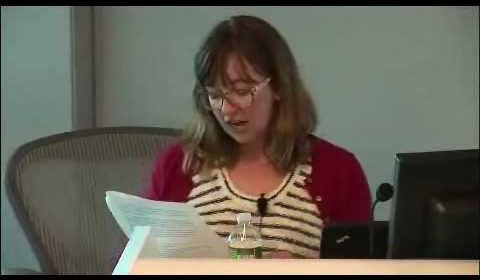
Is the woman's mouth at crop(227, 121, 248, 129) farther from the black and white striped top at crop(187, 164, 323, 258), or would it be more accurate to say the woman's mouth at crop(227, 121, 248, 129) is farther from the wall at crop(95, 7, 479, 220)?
the wall at crop(95, 7, 479, 220)

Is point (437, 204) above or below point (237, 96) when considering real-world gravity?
below

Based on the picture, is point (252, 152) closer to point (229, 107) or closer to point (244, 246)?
point (229, 107)

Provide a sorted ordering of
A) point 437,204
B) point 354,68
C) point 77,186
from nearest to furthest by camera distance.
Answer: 1. point 437,204
2. point 77,186
3. point 354,68

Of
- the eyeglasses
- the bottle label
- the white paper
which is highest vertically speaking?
the eyeglasses

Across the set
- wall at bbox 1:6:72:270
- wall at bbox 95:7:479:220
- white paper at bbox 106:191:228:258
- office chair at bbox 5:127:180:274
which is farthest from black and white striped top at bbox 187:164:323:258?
wall at bbox 1:6:72:270

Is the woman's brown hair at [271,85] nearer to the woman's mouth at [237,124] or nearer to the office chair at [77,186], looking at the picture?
the woman's mouth at [237,124]

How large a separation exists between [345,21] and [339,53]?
98 millimetres

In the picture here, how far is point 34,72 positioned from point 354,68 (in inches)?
39.2

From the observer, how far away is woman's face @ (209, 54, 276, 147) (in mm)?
1629

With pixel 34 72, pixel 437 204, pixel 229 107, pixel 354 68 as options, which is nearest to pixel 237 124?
pixel 229 107

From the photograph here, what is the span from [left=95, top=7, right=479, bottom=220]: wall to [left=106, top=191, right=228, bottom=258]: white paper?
1.20 meters

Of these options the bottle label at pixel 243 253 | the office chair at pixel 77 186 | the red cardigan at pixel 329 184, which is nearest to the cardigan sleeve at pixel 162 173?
the red cardigan at pixel 329 184

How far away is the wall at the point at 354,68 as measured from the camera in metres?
2.48

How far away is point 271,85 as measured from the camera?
1.71 metres
